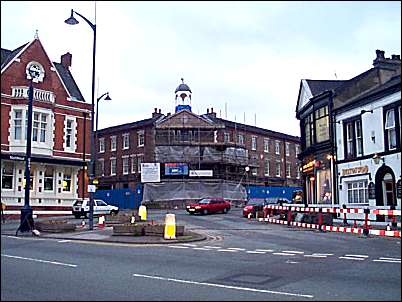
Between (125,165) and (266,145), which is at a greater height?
(266,145)

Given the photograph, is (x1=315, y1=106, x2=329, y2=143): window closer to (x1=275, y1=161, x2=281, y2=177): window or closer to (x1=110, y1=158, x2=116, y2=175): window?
(x1=110, y1=158, x2=116, y2=175): window

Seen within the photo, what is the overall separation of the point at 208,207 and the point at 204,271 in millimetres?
30564

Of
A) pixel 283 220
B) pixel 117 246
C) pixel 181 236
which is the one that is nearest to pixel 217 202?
pixel 283 220

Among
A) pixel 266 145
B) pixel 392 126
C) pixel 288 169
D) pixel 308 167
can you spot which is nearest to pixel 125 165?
pixel 266 145

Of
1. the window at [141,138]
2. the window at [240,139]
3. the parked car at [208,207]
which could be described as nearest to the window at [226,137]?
the window at [240,139]

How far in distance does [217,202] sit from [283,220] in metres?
13.4

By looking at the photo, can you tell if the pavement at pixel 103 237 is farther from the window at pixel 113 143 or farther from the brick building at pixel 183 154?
the window at pixel 113 143

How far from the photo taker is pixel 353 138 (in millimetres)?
31062

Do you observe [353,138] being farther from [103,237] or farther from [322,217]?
[103,237]

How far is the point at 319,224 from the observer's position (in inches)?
1006

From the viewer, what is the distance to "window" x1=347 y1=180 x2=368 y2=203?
29953mm

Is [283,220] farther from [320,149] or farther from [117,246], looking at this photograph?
[117,246]

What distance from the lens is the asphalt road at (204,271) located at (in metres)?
8.89

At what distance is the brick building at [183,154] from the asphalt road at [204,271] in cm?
3894
